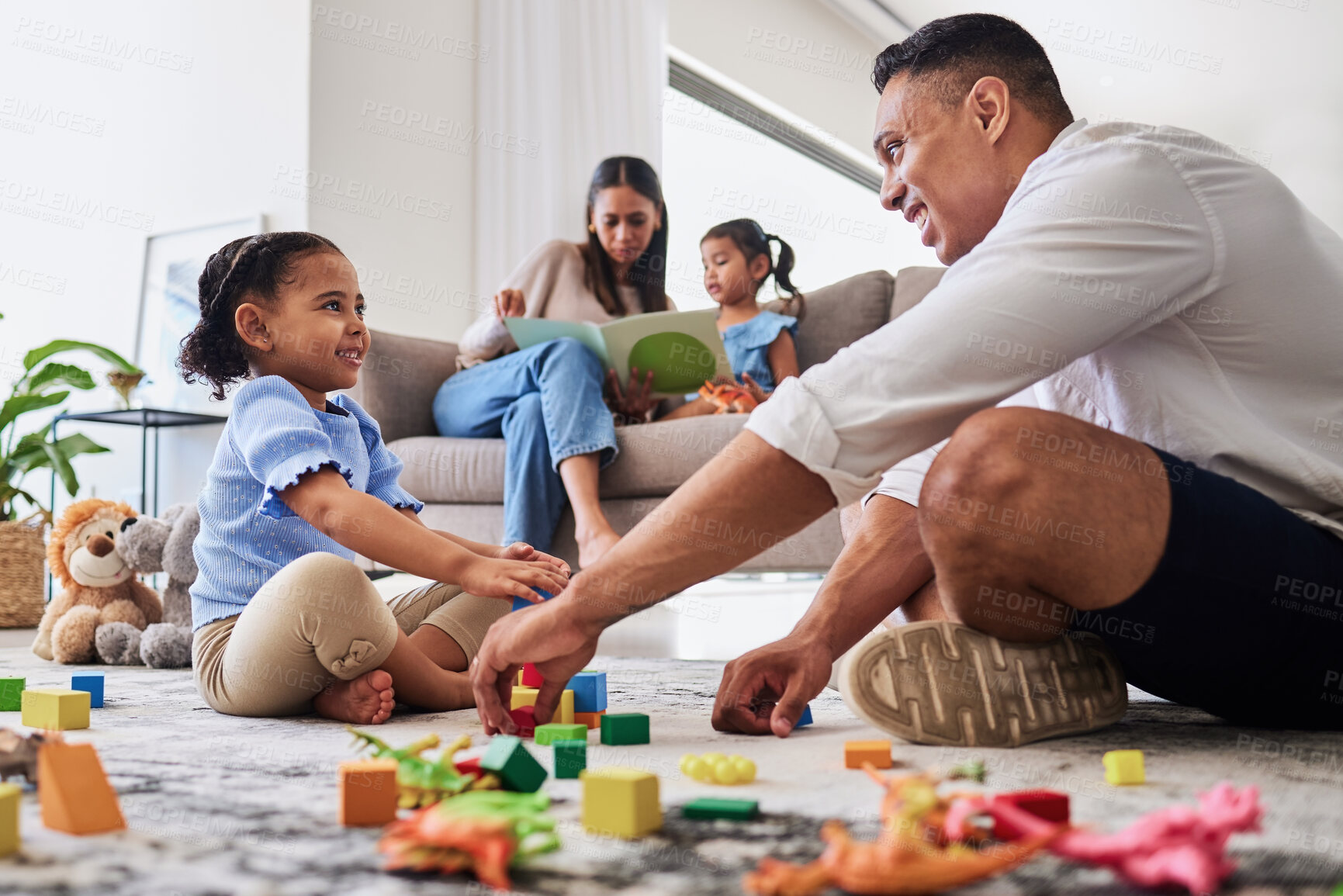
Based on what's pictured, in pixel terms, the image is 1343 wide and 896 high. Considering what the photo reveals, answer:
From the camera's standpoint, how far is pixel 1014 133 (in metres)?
1.02

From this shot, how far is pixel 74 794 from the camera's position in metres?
0.60

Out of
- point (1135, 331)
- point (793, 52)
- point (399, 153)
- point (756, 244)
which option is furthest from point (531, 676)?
point (793, 52)

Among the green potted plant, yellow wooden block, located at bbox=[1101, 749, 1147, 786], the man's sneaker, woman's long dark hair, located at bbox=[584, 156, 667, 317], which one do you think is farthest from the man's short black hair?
the green potted plant

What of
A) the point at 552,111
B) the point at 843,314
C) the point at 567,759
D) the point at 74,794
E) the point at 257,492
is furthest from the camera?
the point at 552,111

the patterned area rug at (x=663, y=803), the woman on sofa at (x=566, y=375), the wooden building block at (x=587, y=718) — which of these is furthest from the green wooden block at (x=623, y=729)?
the woman on sofa at (x=566, y=375)

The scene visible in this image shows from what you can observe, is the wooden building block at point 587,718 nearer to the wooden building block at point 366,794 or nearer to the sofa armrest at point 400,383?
the wooden building block at point 366,794

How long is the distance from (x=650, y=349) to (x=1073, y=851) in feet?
6.66

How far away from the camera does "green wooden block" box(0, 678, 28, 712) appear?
125 centimetres

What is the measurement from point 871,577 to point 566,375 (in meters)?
1.42

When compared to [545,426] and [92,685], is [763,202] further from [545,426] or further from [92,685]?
[92,685]

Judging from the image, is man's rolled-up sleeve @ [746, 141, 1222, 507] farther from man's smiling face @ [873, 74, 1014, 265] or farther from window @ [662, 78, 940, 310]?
window @ [662, 78, 940, 310]

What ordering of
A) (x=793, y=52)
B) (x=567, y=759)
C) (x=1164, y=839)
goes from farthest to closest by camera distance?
(x=793, y=52), (x=567, y=759), (x=1164, y=839)

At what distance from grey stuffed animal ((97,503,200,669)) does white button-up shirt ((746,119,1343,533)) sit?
1.54 m

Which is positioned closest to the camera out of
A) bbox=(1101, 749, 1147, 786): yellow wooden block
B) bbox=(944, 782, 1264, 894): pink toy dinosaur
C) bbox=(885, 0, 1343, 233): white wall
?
bbox=(944, 782, 1264, 894): pink toy dinosaur
